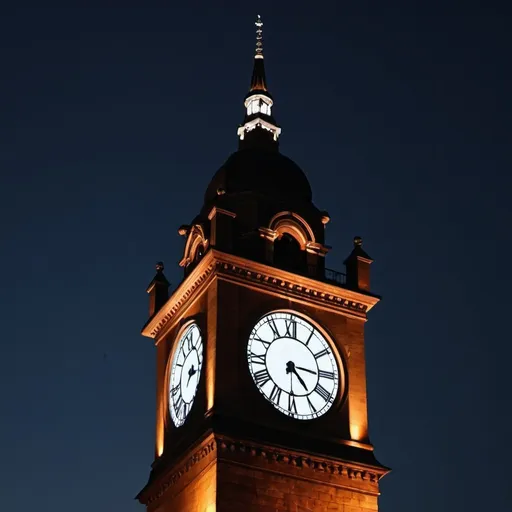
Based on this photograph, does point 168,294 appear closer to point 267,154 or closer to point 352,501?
point 267,154

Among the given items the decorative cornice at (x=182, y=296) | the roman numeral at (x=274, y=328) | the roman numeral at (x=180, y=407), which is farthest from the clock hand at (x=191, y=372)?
the roman numeral at (x=274, y=328)

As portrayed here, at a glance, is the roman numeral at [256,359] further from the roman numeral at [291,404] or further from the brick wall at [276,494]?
the brick wall at [276,494]

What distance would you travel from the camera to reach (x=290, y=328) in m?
53.3

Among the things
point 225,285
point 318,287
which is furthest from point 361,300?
point 225,285

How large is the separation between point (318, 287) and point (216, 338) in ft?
16.9

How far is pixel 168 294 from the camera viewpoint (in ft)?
195

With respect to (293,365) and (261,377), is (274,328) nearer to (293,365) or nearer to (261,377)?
(293,365)

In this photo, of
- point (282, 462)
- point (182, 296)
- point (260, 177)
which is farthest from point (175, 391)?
point (260, 177)

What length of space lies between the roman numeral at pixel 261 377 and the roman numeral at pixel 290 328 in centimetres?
198

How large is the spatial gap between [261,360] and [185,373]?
3779 millimetres

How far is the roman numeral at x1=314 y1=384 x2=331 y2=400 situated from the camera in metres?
52.8

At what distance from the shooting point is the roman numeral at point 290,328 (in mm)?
53125

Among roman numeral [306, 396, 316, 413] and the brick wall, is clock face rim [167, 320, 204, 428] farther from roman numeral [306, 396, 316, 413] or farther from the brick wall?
the brick wall

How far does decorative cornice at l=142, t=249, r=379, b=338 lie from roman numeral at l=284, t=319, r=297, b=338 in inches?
42.1
